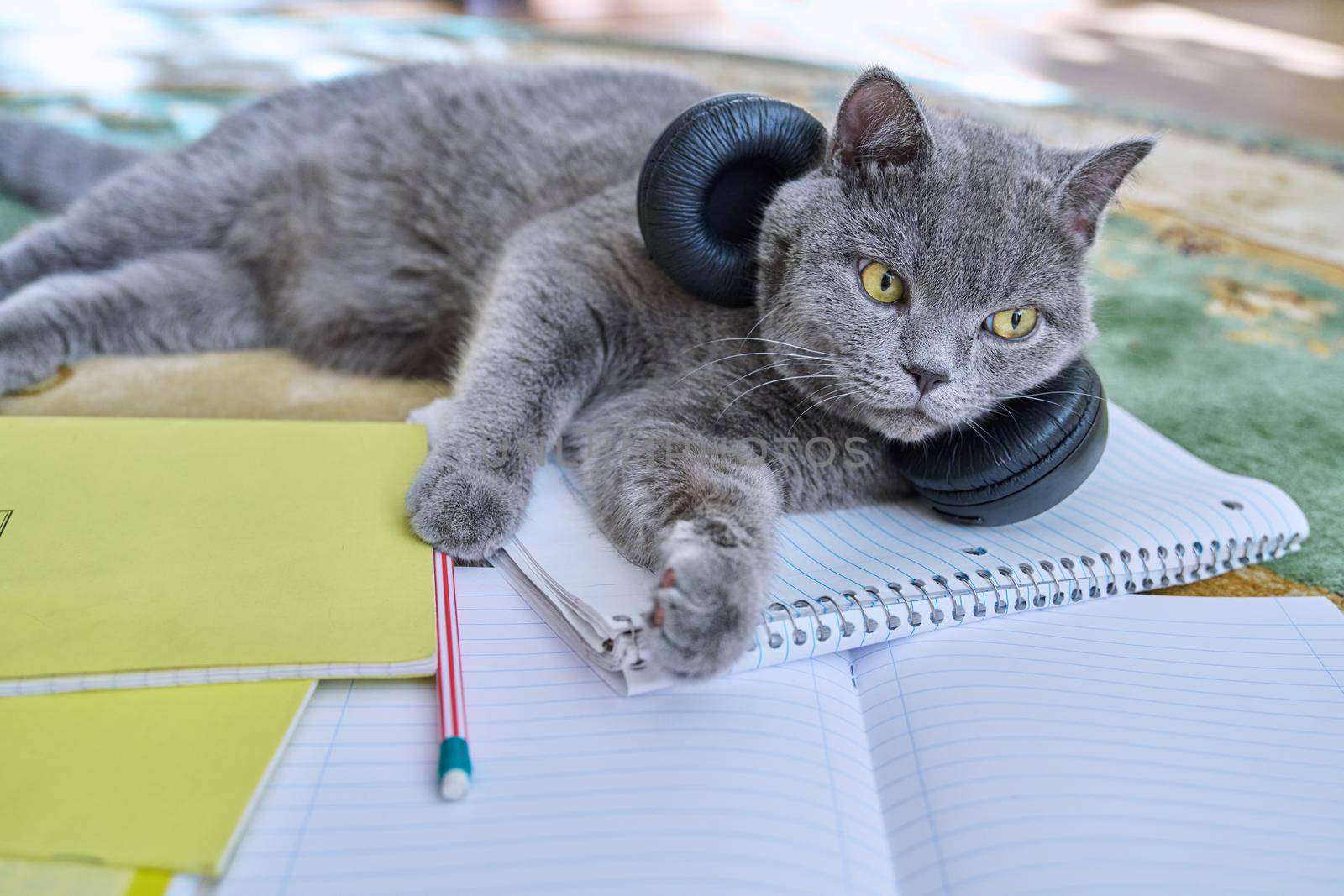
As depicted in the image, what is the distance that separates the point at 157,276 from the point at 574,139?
66 cm

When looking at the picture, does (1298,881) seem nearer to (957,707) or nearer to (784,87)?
(957,707)

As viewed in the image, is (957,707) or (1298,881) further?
(957,707)

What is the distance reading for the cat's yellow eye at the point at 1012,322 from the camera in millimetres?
907

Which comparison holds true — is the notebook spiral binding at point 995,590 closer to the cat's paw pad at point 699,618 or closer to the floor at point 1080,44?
the cat's paw pad at point 699,618

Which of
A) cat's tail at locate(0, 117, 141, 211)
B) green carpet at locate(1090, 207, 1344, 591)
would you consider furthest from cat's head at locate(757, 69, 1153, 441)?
cat's tail at locate(0, 117, 141, 211)

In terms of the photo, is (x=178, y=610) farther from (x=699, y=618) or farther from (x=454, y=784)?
(x=699, y=618)

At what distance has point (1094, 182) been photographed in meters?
0.92

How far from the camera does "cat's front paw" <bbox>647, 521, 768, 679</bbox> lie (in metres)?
0.70

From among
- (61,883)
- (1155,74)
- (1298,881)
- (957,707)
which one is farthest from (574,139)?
(1155,74)

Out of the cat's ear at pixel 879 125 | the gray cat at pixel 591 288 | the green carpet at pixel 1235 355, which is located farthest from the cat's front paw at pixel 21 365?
the green carpet at pixel 1235 355

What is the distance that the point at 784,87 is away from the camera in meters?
2.28

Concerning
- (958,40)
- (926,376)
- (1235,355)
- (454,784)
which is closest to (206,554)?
(454,784)

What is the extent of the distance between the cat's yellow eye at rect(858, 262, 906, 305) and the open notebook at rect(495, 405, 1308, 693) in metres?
0.25

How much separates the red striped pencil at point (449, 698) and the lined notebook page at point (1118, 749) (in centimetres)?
32
